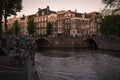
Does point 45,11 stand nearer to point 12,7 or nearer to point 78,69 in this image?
point 12,7

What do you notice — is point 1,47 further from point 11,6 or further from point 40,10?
point 40,10

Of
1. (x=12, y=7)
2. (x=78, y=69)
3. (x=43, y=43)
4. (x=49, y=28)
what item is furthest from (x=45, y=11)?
(x=78, y=69)

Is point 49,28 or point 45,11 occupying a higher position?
point 45,11

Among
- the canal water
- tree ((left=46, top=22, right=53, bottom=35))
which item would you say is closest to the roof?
tree ((left=46, top=22, right=53, bottom=35))

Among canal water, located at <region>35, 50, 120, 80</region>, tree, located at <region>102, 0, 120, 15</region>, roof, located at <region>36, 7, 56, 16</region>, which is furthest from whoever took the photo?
roof, located at <region>36, 7, 56, 16</region>

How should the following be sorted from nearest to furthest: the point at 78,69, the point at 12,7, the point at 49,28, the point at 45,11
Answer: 1. the point at 78,69
2. the point at 12,7
3. the point at 49,28
4. the point at 45,11

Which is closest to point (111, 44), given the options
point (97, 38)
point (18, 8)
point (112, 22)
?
point (97, 38)

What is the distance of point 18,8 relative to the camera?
30.5 metres

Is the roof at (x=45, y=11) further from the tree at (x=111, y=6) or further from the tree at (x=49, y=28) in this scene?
the tree at (x=111, y=6)

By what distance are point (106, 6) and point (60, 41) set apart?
34184 millimetres

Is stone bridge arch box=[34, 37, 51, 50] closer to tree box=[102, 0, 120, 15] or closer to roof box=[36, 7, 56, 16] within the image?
roof box=[36, 7, 56, 16]

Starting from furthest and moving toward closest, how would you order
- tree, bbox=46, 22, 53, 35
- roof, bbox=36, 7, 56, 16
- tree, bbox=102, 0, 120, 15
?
roof, bbox=36, 7, 56, 16
tree, bbox=46, 22, 53, 35
tree, bbox=102, 0, 120, 15

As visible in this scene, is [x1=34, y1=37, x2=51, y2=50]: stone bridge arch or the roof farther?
the roof

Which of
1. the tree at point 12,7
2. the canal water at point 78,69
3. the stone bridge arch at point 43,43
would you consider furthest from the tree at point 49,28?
the canal water at point 78,69
